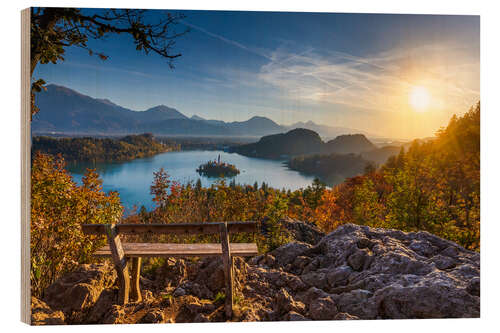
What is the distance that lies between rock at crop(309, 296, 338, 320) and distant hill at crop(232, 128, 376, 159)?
2925 mm

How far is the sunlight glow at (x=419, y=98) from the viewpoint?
5.05 m

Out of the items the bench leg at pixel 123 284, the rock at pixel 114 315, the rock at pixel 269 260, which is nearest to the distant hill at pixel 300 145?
Answer: the rock at pixel 269 260

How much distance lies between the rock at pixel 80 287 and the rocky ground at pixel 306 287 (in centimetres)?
1

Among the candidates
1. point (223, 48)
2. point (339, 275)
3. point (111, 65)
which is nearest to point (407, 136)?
point (339, 275)

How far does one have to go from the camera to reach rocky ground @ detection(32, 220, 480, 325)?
133 inches

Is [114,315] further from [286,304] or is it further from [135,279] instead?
[286,304]

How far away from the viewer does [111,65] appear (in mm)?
4930

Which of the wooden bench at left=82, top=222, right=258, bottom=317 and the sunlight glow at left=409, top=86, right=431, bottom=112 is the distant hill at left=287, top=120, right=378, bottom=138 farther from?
the wooden bench at left=82, top=222, right=258, bottom=317

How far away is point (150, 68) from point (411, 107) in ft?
14.7

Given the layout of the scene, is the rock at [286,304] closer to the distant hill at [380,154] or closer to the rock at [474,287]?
the rock at [474,287]

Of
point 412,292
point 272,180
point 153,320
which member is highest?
point 272,180

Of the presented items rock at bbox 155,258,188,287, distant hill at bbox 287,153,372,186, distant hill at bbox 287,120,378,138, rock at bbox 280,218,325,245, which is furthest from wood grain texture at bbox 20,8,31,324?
distant hill at bbox 287,153,372,186

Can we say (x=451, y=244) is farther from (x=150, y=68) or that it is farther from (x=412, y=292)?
(x=150, y=68)

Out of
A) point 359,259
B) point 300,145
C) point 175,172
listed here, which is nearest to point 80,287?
point 175,172
